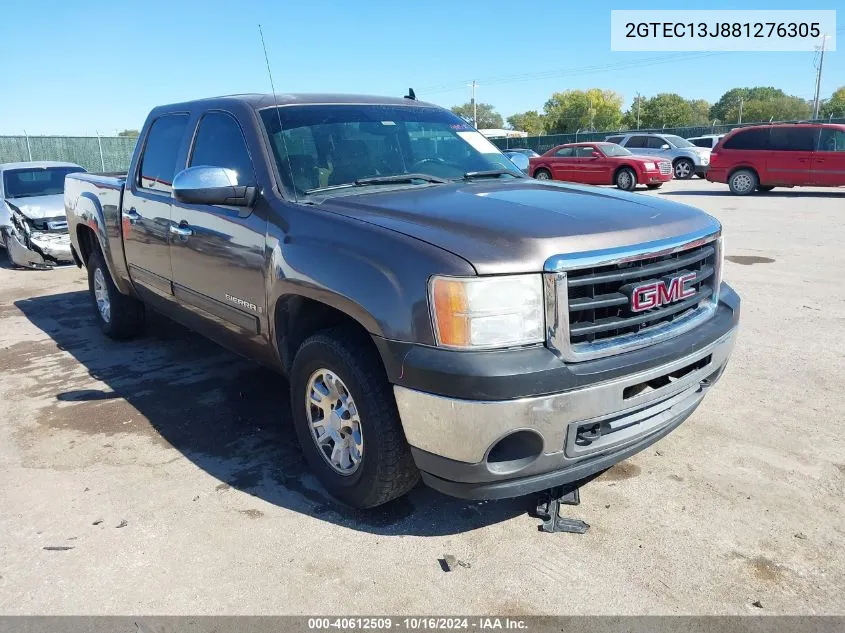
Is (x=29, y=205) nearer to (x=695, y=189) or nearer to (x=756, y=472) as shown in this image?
(x=756, y=472)

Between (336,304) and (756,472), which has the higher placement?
(336,304)

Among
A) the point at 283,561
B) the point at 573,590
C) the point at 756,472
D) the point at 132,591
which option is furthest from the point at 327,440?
the point at 756,472

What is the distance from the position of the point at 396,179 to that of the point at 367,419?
142 cm

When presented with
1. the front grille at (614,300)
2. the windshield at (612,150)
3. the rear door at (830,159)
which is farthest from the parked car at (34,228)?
the rear door at (830,159)

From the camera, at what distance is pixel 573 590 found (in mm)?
2514

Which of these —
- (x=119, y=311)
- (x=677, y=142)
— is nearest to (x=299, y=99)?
(x=119, y=311)

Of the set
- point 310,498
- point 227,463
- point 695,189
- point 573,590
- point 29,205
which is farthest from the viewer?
point 695,189

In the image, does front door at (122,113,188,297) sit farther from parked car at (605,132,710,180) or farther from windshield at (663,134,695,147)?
windshield at (663,134,695,147)

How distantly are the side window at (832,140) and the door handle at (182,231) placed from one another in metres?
16.4

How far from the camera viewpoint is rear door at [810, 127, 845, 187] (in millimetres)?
15625

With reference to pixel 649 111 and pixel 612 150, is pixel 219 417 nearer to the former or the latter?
pixel 612 150

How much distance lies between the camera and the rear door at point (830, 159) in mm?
15625

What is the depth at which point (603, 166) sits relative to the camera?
1944 cm

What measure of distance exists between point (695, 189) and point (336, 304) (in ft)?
64.1
